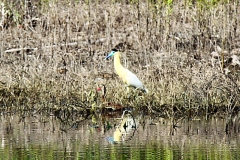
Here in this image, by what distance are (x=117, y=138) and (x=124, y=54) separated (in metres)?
5.92

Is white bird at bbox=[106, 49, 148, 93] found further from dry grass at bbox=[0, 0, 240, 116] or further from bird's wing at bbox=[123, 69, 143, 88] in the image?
dry grass at bbox=[0, 0, 240, 116]

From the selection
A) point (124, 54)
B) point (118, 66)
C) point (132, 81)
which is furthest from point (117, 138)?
point (124, 54)

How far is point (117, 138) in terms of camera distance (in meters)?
8.01

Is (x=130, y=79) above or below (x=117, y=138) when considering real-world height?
above

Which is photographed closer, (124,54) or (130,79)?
(130,79)

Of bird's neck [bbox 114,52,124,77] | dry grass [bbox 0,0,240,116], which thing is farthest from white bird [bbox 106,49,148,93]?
dry grass [bbox 0,0,240,116]

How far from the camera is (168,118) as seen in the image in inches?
381

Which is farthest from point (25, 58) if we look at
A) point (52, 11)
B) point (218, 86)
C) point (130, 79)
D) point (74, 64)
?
point (218, 86)

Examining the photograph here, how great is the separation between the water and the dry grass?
50cm

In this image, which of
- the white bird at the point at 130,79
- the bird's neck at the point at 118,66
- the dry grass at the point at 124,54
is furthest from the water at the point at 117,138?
the bird's neck at the point at 118,66

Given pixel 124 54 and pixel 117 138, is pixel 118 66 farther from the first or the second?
pixel 117 138

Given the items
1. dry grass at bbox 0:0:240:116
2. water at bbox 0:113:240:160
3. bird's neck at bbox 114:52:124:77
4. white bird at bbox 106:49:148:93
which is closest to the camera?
water at bbox 0:113:240:160

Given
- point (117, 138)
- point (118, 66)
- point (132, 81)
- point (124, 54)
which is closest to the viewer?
point (117, 138)

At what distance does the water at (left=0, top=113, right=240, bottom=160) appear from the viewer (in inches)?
276
